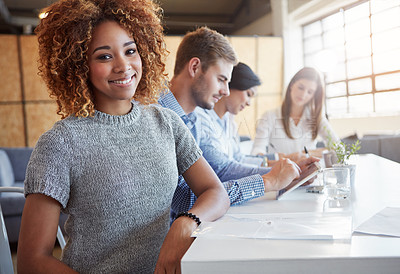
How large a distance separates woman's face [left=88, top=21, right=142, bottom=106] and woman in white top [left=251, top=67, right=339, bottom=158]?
2044 mm

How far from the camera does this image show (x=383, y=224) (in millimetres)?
896

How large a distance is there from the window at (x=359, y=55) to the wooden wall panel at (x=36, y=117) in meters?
4.48

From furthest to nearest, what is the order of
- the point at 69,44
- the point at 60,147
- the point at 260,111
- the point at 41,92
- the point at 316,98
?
the point at 260,111
the point at 41,92
the point at 316,98
the point at 69,44
the point at 60,147

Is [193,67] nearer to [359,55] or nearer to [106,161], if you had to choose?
[106,161]

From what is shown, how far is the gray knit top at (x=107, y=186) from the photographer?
0.95 m

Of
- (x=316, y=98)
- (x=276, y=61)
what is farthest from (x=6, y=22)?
(x=316, y=98)

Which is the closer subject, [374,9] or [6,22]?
[374,9]

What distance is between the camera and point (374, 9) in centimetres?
676

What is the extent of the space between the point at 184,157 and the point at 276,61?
643cm

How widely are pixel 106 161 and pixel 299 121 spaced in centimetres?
237

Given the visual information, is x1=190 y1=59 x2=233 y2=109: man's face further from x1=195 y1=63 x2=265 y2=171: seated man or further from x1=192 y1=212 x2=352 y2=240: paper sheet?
x1=192 y1=212 x2=352 y2=240: paper sheet

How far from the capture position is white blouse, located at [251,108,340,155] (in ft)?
10.0

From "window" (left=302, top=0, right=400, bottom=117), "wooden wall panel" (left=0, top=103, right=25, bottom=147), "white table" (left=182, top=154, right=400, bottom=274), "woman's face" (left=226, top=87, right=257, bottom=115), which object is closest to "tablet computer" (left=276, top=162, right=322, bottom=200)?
"white table" (left=182, top=154, right=400, bottom=274)

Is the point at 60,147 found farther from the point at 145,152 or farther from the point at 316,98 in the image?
the point at 316,98
